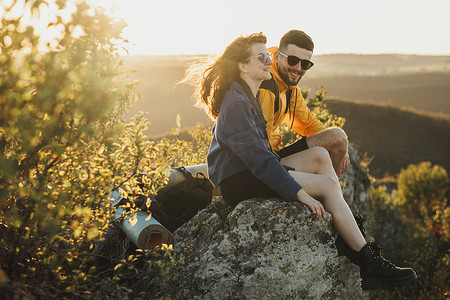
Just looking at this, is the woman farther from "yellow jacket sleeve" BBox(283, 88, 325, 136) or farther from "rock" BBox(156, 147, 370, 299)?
"yellow jacket sleeve" BBox(283, 88, 325, 136)

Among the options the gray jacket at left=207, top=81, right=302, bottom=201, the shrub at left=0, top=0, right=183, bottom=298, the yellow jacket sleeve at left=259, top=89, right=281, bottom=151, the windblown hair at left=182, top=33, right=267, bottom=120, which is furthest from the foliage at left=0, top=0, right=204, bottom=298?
the yellow jacket sleeve at left=259, top=89, right=281, bottom=151

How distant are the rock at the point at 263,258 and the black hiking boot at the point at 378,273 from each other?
233 millimetres

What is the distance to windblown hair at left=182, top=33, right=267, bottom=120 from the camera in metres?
3.78

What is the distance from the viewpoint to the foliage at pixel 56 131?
200 centimetres

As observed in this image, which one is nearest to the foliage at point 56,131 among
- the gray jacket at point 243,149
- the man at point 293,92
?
the gray jacket at point 243,149

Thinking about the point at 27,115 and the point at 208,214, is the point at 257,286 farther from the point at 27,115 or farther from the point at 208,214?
the point at 27,115

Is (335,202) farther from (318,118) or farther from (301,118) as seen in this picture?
(318,118)

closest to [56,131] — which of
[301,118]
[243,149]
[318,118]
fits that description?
[243,149]

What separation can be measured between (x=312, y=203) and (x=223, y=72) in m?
1.45

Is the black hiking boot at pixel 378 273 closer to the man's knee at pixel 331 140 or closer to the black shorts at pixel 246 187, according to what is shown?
the black shorts at pixel 246 187

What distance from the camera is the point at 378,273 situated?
3.33 metres

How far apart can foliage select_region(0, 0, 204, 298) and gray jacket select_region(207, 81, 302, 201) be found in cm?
87

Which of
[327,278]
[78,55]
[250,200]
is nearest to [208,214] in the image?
[250,200]

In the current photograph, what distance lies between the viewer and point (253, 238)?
325 cm
